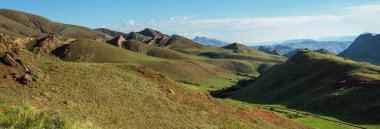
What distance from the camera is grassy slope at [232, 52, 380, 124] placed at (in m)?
80.8

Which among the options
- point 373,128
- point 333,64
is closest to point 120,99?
point 373,128

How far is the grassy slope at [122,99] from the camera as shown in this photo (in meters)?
38.1

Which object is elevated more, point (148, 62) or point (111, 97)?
point (111, 97)

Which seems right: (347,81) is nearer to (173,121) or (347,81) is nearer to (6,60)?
(173,121)

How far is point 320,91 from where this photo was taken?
10025 cm

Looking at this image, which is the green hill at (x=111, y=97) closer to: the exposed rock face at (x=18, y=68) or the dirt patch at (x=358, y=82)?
the exposed rock face at (x=18, y=68)

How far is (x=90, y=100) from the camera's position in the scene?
137 feet

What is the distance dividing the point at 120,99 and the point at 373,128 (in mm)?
44276

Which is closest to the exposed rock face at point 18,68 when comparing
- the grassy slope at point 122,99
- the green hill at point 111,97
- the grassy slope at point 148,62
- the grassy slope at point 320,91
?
the green hill at point 111,97

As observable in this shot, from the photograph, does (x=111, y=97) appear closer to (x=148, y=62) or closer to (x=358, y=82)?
(x=358, y=82)

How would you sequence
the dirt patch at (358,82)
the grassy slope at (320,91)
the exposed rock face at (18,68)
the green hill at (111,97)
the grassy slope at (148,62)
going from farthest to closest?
1. the grassy slope at (148,62)
2. the dirt patch at (358,82)
3. the grassy slope at (320,91)
4. the exposed rock face at (18,68)
5. the green hill at (111,97)

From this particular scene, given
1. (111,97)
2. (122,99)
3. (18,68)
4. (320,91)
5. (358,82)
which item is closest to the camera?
(18,68)

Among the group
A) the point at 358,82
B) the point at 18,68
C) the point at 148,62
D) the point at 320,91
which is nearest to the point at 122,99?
the point at 18,68

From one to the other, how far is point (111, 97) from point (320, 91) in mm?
68377
